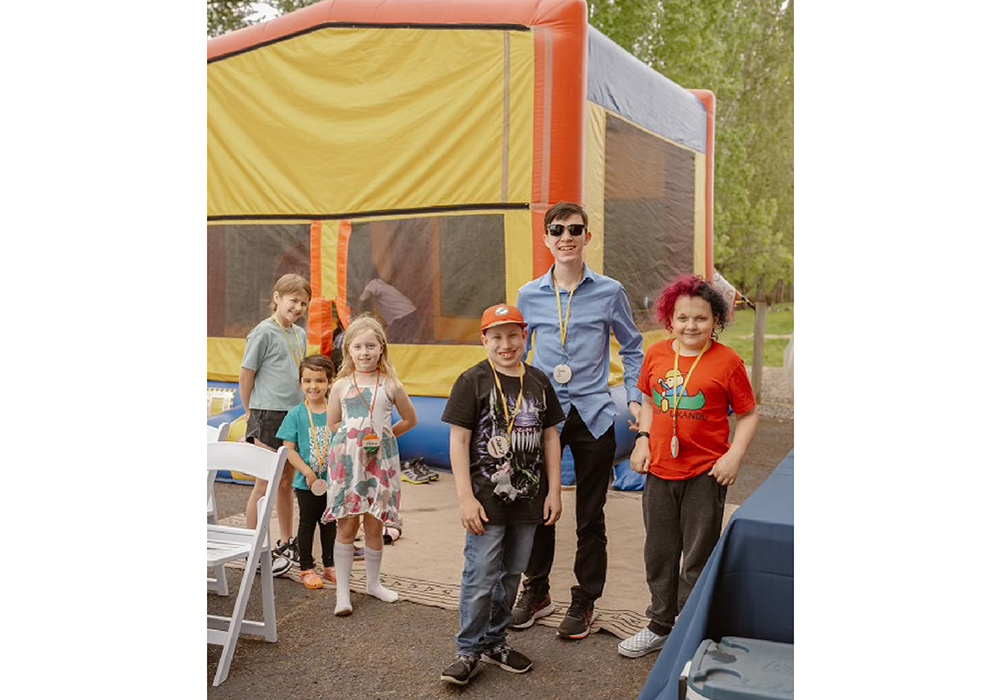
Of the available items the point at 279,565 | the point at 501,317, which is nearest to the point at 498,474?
the point at 501,317

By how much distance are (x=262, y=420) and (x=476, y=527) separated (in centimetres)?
188

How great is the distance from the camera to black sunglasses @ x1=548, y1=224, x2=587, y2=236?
132 inches

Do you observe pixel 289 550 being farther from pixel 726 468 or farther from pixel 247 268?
pixel 247 268

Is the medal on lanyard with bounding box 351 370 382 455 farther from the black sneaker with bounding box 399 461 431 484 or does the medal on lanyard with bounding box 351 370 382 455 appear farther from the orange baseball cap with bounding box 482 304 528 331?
the black sneaker with bounding box 399 461 431 484

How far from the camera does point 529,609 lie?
3.46m

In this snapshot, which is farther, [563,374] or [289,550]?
[289,550]

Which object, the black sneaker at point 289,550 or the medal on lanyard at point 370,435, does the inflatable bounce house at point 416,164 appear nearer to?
the black sneaker at point 289,550

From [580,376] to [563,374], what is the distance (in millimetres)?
67

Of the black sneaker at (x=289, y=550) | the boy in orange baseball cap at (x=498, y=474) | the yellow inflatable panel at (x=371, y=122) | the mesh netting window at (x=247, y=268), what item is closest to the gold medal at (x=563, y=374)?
the boy in orange baseball cap at (x=498, y=474)

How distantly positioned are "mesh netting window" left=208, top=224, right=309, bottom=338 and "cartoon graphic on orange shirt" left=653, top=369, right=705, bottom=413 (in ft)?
13.6

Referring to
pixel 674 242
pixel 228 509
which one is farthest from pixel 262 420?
pixel 674 242

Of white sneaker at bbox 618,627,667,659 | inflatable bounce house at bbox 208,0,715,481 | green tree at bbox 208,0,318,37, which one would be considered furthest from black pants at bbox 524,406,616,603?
green tree at bbox 208,0,318,37

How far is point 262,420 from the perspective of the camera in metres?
4.41
